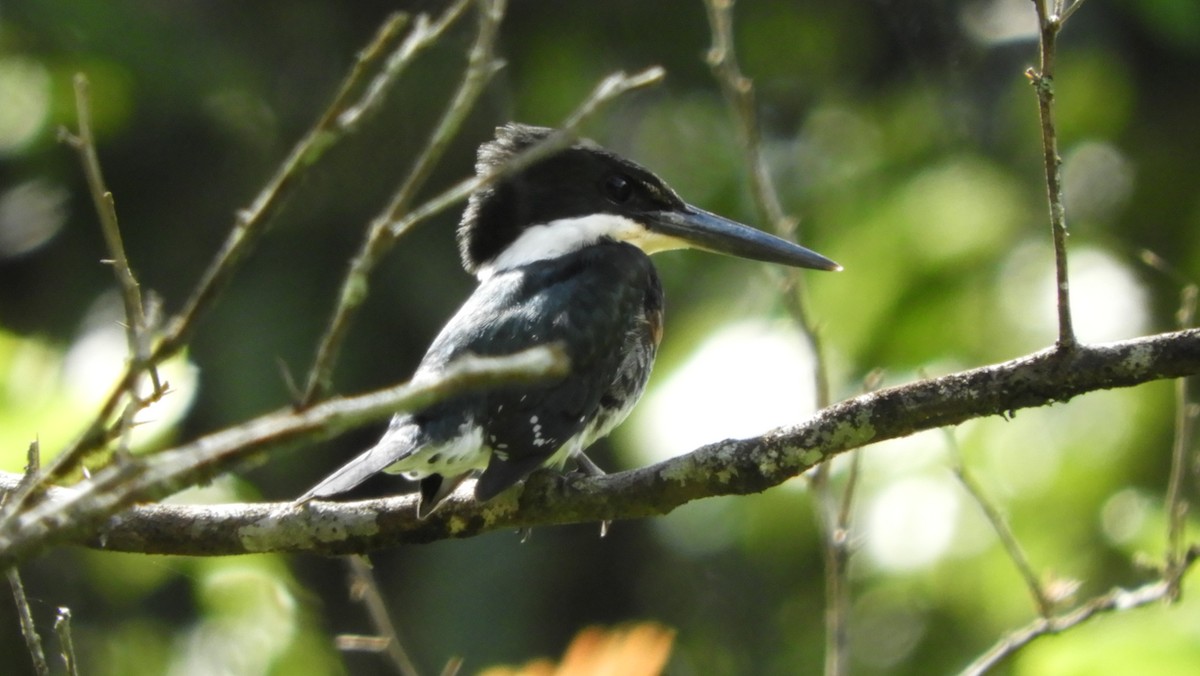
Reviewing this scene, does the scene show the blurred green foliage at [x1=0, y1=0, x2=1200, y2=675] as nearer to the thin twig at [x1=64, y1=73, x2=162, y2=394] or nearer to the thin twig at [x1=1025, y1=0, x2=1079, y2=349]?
the thin twig at [x1=1025, y1=0, x2=1079, y2=349]

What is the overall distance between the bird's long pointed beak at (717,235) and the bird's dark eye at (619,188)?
76mm

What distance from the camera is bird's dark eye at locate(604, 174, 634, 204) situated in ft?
10.4

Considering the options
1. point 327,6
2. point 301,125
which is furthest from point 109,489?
point 327,6

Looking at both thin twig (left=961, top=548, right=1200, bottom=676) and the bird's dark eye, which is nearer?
thin twig (left=961, top=548, right=1200, bottom=676)

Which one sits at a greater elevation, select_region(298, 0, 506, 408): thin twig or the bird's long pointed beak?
the bird's long pointed beak

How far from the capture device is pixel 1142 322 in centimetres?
347

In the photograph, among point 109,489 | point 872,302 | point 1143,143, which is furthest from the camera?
point 1143,143

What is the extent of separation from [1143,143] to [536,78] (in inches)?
72.4

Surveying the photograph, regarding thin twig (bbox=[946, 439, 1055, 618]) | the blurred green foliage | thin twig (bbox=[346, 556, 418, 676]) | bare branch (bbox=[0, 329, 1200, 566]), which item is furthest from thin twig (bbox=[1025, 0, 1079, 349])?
the blurred green foliage

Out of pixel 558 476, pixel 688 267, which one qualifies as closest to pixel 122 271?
pixel 558 476

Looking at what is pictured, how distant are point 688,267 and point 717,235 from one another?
1.14 metres

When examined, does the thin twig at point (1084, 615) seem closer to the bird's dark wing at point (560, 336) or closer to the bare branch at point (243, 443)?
the bird's dark wing at point (560, 336)

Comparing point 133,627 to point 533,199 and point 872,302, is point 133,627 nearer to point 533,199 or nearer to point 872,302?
point 533,199

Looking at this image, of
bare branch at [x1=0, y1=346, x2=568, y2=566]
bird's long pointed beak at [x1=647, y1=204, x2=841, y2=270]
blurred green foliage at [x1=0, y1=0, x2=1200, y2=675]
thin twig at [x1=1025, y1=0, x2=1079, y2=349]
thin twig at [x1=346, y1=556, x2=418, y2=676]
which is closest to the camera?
bare branch at [x1=0, y1=346, x2=568, y2=566]
